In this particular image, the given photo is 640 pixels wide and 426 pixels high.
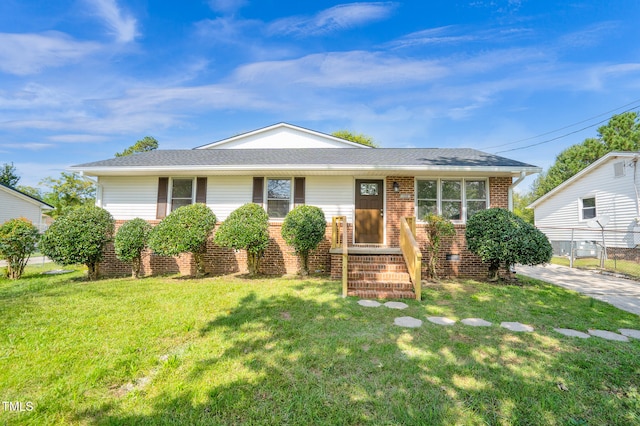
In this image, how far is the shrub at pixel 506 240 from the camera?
6148 mm

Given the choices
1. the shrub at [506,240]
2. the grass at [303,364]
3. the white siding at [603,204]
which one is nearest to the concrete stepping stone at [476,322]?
the grass at [303,364]

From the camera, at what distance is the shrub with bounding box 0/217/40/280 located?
23.3ft

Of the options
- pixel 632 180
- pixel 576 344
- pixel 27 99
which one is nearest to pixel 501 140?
pixel 632 180

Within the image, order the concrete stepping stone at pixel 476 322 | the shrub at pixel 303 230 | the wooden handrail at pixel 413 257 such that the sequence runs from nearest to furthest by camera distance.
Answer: the concrete stepping stone at pixel 476 322
the wooden handrail at pixel 413 257
the shrub at pixel 303 230

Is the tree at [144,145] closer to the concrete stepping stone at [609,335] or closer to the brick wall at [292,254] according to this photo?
the brick wall at [292,254]

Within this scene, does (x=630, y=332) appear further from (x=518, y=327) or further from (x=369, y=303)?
(x=369, y=303)

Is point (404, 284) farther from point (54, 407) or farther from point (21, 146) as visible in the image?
point (21, 146)

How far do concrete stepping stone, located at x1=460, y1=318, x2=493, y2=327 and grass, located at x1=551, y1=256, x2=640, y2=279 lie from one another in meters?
7.64

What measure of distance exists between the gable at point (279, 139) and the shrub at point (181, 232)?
20.3ft

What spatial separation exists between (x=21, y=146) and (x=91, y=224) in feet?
110

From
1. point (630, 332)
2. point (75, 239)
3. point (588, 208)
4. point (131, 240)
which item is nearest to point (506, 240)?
point (630, 332)

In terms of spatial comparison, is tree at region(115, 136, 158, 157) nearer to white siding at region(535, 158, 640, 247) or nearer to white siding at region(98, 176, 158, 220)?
white siding at region(98, 176, 158, 220)

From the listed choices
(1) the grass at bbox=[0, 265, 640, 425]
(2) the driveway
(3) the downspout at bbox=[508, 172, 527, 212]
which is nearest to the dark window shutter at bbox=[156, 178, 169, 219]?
(1) the grass at bbox=[0, 265, 640, 425]

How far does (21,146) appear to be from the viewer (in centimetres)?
2750
